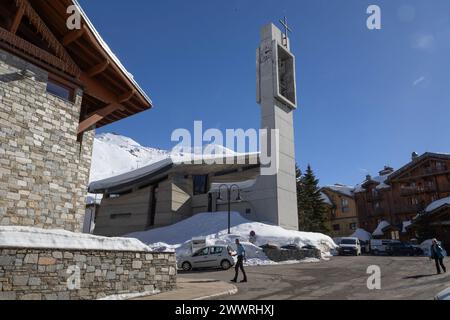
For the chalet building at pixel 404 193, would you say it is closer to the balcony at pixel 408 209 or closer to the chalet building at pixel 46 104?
the balcony at pixel 408 209

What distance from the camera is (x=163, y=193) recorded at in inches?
1778

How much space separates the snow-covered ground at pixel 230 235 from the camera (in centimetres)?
2808

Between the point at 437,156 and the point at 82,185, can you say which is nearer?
the point at 82,185

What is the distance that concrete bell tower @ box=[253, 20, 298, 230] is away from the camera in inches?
1430

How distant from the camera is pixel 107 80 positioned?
1591cm

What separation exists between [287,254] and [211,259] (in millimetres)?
7814

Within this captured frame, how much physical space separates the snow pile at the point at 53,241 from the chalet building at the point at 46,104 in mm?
2963

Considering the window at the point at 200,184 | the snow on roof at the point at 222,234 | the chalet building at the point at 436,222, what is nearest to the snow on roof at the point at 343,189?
the chalet building at the point at 436,222

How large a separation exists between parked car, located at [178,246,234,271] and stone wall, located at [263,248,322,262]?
598cm

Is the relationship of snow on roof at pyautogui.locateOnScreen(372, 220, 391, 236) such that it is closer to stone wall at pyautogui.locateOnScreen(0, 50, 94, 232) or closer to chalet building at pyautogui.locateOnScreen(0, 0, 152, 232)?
chalet building at pyautogui.locateOnScreen(0, 0, 152, 232)

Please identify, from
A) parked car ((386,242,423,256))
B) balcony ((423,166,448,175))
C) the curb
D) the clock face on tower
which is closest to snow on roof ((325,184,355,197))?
balcony ((423,166,448,175))

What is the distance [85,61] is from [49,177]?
5444mm
